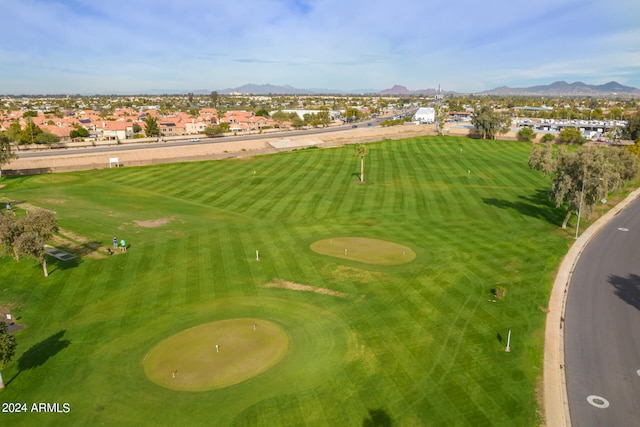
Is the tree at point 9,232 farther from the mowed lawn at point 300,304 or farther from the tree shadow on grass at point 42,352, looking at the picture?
the tree shadow on grass at point 42,352

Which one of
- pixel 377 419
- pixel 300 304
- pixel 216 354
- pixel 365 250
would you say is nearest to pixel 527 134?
pixel 365 250

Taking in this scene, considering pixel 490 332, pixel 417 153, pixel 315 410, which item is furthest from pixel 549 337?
pixel 417 153

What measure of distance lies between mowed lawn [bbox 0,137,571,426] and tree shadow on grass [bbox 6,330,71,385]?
138 mm

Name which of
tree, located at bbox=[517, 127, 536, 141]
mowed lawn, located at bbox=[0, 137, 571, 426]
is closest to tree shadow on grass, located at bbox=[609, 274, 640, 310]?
mowed lawn, located at bbox=[0, 137, 571, 426]

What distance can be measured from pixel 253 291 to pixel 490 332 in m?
18.7

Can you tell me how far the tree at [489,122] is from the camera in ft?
482

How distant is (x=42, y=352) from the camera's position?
28234 mm

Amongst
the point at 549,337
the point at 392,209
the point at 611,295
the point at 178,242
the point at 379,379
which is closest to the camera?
the point at 379,379

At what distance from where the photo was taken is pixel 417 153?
122875mm

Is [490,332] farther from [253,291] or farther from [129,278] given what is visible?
[129,278]

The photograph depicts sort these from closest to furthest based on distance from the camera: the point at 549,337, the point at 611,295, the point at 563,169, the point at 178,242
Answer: the point at 549,337 → the point at 611,295 → the point at 178,242 → the point at 563,169

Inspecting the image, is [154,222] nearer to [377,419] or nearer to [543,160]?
[377,419]

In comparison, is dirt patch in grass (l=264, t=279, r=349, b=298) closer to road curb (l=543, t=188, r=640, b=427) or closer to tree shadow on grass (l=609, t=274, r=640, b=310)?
road curb (l=543, t=188, r=640, b=427)

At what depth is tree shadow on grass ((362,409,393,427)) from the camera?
2206 centimetres
